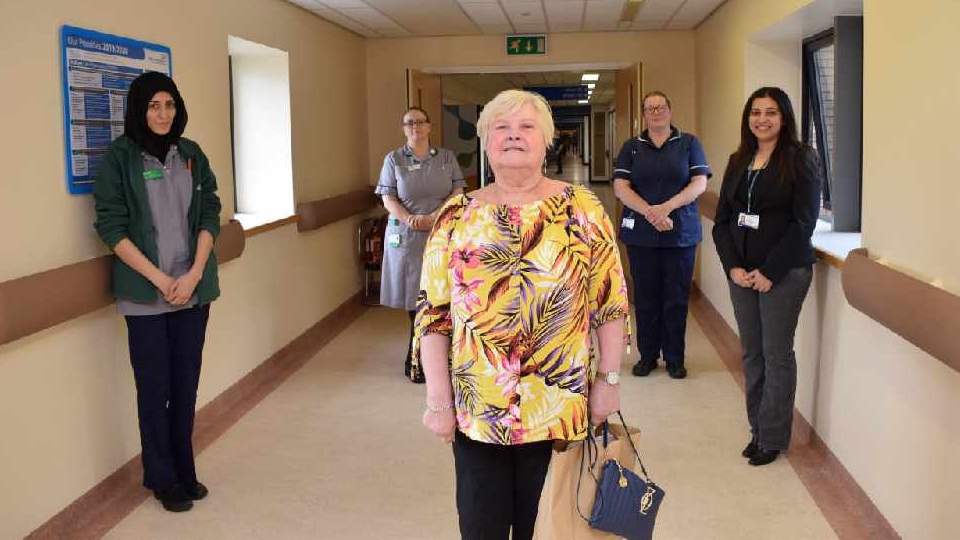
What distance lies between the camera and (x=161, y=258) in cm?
370

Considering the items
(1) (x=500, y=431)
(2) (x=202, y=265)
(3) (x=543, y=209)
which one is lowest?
(1) (x=500, y=431)

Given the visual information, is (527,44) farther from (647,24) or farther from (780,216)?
(780,216)

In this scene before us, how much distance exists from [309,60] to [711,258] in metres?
3.50

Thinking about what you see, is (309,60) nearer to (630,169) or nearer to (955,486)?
(630,169)

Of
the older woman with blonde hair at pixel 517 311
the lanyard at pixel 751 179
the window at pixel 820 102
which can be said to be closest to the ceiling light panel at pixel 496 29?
the window at pixel 820 102

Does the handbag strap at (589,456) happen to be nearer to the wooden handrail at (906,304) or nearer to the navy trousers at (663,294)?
A: the wooden handrail at (906,304)

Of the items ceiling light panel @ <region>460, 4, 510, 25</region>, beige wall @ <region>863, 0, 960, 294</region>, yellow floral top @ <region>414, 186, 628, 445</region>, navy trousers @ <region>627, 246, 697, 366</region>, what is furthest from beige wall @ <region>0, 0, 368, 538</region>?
beige wall @ <region>863, 0, 960, 294</region>

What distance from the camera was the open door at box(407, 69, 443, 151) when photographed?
8500mm

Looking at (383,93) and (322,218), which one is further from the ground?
(383,93)

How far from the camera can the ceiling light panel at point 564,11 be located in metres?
7.19

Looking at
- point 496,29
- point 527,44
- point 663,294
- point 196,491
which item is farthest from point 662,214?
point 527,44

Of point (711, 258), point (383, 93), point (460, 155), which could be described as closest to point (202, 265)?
point (711, 258)

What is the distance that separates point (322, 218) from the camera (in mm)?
7254

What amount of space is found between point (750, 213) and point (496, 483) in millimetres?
2126
